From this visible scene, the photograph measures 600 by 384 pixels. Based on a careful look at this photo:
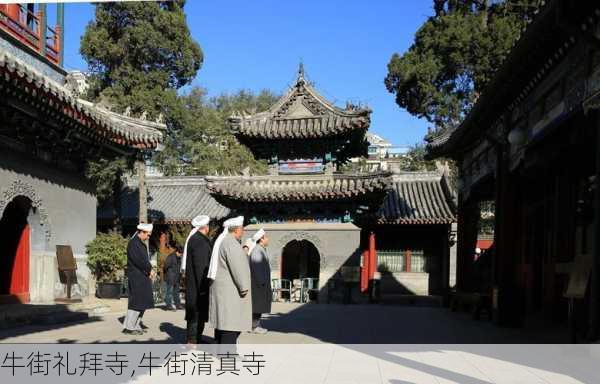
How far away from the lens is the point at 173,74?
2562 cm

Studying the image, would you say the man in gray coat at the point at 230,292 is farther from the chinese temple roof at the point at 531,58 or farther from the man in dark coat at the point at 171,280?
the man in dark coat at the point at 171,280

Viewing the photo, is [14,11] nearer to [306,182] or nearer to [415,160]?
[306,182]

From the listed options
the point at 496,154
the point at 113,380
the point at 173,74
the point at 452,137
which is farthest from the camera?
the point at 173,74

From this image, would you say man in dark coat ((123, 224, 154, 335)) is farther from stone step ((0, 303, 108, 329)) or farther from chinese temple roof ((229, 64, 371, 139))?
chinese temple roof ((229, 64, 371, 139))

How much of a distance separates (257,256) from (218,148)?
2686 centimetres

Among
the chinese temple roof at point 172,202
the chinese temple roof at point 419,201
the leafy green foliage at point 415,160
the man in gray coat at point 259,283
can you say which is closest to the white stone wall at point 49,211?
the man in gray coat at point 259,283

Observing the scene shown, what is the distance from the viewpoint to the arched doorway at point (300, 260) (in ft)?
62.5

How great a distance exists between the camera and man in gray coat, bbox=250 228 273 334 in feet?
28.7

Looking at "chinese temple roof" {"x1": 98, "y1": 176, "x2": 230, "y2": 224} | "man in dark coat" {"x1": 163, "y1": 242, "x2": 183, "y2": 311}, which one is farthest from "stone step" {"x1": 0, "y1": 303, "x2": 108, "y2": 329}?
"chinese temple roof" {"x1": 98, "y1": 176, "x2": 230, "y2": 224}

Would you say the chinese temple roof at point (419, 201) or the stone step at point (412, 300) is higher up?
the chinese temple roof at point (419, 201)

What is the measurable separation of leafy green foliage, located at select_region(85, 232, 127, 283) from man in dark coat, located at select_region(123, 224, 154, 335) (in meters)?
5.49

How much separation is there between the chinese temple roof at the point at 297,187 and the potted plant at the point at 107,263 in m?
3.67

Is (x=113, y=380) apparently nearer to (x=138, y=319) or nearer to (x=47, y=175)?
(x=138, y=319)

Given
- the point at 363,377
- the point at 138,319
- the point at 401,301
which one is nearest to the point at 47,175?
the point at 138,319
